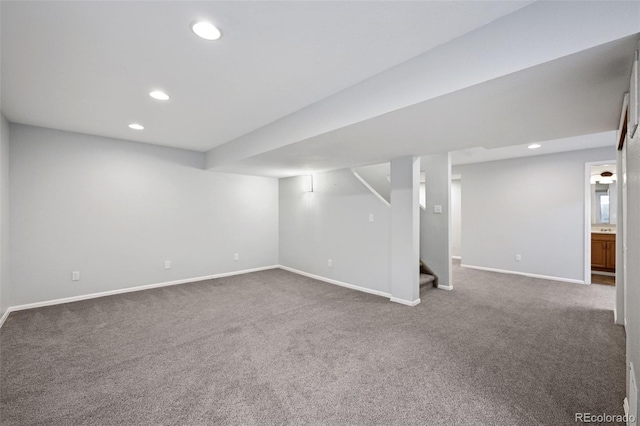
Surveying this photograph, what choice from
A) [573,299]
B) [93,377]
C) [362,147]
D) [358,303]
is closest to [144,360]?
[93,377]

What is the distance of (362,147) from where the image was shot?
128 inches

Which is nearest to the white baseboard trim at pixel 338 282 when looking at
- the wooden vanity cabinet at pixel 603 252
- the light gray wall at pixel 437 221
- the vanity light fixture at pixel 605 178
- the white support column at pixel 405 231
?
the white support column at pixel 405 231

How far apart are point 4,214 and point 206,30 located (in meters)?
3.62

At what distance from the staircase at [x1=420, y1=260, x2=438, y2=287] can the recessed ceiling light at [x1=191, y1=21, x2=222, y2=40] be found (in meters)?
4.16

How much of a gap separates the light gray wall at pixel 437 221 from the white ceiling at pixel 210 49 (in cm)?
308

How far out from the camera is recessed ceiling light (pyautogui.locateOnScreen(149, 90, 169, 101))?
2549 mm

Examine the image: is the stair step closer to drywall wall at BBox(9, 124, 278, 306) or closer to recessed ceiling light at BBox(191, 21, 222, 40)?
drywall wall at BBox(9, 124, 278, 306)

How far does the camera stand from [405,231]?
152 inches

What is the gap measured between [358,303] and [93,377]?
9.54 ft

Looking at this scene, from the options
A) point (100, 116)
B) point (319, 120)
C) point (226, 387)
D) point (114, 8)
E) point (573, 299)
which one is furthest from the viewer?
point (573, 299)

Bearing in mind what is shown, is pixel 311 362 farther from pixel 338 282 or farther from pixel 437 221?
pixel 437 221

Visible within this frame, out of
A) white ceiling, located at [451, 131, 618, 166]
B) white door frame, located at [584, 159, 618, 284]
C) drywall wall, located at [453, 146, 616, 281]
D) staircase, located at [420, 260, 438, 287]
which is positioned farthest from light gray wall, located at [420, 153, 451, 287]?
white door frame, located at [584, 159, 618, 284]

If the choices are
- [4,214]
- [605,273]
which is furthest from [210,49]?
[605,273]

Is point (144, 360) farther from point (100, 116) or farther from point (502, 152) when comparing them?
point (502, 152)
